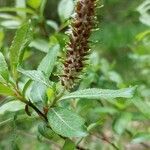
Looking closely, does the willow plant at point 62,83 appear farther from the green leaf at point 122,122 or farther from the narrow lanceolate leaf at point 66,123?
the green leaf at point 122,122

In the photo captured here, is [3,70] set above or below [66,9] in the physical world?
above

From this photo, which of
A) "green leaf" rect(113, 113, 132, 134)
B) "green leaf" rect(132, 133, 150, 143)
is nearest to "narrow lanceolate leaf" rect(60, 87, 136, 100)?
"green leaf" rect(132, 133, 150, 143)

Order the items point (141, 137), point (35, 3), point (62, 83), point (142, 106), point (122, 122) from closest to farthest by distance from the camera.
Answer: point (62, 83) → point (142, 106) → point (141, 137) → point (122, 122) → point (35, 3)

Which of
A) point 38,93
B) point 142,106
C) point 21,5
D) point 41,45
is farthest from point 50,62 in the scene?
point 21,5

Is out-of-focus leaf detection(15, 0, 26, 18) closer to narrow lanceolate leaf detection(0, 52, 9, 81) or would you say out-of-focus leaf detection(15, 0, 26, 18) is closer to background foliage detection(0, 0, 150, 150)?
background foliage detection(0, 0, 150, 150)

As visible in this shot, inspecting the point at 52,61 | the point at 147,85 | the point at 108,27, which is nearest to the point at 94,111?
the point at 52,61

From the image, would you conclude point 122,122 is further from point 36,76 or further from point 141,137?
point 36,76
